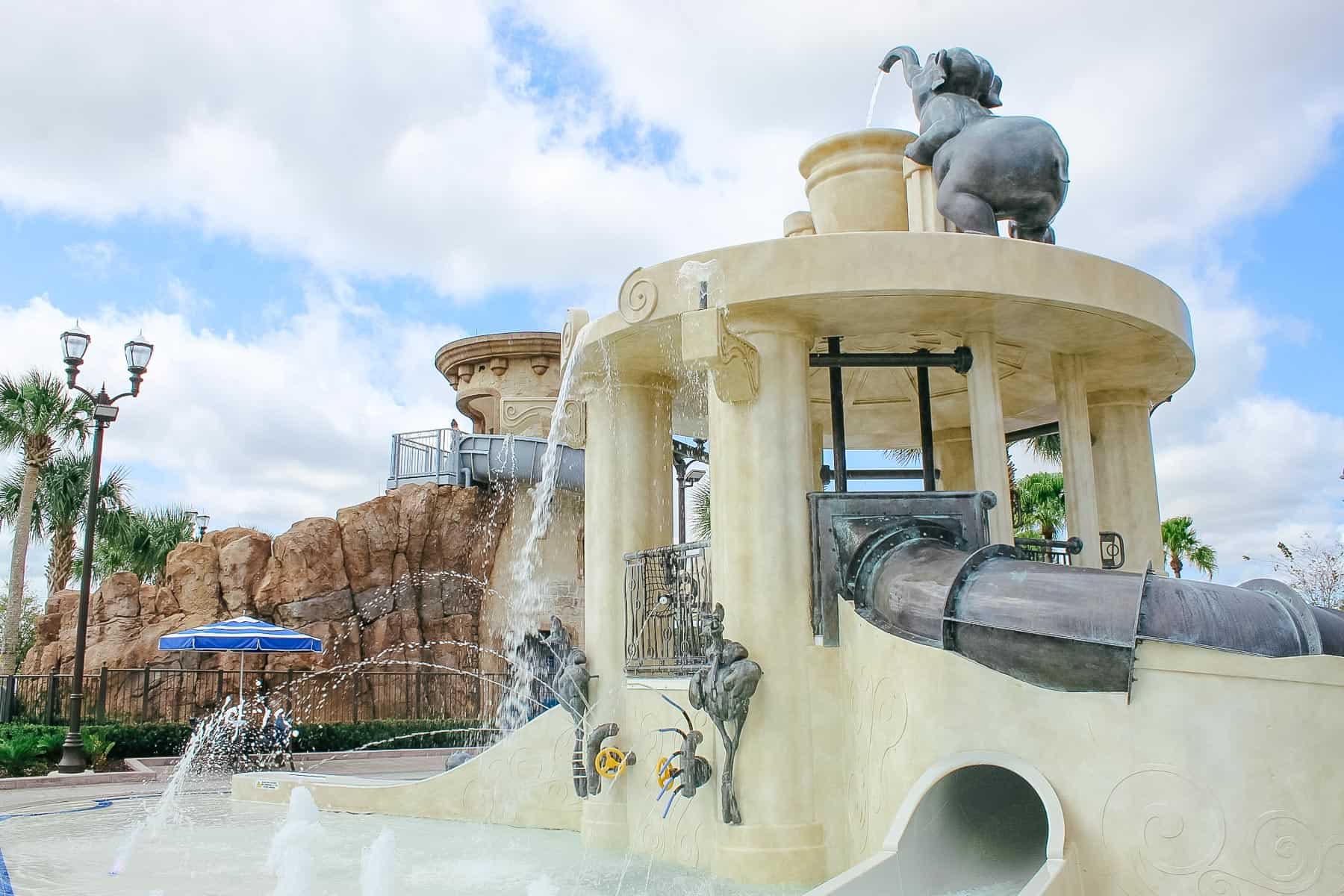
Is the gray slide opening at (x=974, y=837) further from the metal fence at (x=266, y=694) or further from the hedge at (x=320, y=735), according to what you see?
the metal fence at (x=266, y=694)

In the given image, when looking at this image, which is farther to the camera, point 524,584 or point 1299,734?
point 524,584

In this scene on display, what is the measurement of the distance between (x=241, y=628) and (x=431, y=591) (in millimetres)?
8854

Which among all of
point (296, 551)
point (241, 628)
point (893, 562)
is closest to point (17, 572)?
point (296, 551)

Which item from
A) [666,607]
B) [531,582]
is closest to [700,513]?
[531,582]

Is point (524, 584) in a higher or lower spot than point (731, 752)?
higher

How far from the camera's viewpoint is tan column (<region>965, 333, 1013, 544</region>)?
8.49 metres

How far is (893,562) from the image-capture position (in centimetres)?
750

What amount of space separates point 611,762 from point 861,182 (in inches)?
249

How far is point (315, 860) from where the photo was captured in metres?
8.93

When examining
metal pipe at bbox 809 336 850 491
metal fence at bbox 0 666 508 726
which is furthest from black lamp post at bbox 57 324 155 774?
metal pipe at bbox 809 336 850 491

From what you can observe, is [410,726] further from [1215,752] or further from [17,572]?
[1215,752]

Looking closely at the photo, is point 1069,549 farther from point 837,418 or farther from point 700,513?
point 700,513

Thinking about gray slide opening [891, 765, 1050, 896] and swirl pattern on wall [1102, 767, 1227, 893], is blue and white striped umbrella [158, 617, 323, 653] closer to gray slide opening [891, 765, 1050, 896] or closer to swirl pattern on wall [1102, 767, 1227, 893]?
gray slide opening [891, 765, 1050, 896]

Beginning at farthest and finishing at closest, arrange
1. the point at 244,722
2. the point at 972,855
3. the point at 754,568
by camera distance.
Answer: the point at 244,722 < the point at 754,568 < the point at 972,855
